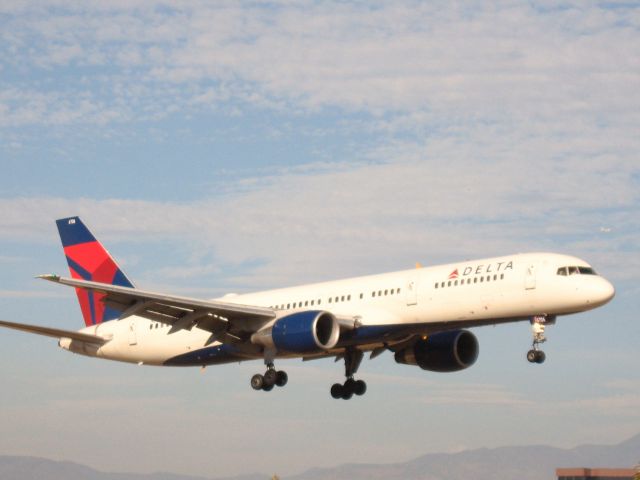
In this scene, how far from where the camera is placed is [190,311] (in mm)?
47750

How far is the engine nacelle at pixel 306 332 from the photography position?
4531 centimetres

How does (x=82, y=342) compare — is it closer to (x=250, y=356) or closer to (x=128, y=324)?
(x=128, y=324)

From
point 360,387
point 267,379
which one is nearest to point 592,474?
point 360,387

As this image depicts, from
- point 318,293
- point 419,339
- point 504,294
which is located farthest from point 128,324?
point 504,294

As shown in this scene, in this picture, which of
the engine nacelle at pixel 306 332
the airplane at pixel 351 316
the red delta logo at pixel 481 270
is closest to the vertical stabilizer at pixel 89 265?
→ the airplane at pixel 351 316

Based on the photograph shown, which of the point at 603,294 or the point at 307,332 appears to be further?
the point at 307,332

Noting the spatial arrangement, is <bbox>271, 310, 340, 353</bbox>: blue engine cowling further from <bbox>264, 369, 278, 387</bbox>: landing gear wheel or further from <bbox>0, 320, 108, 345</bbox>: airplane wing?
<bbox>0, 320, 108, 345</bbox>: airplane wing

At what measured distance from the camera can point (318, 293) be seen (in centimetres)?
4888

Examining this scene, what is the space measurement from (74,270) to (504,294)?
2671 cm

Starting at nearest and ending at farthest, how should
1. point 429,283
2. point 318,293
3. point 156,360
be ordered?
1. point 429,283
2. point 318,293
3. point 156,360

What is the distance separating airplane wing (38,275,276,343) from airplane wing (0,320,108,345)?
4.73 meters

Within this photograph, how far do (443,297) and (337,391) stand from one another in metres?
A: 11.4

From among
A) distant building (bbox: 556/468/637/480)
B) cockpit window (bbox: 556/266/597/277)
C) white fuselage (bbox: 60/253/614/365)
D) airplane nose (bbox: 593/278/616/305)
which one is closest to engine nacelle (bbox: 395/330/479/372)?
white fuselage (bbox: 60/253/614/365)

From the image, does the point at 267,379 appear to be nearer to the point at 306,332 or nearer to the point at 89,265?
the point at 306,332
